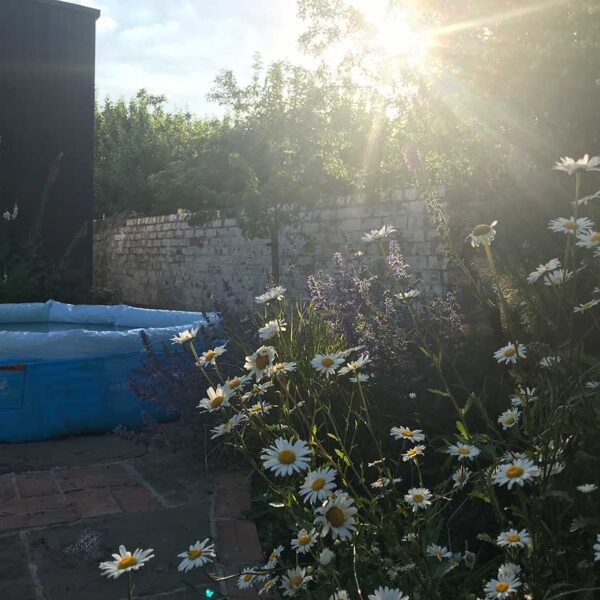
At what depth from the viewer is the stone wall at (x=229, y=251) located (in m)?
6.18

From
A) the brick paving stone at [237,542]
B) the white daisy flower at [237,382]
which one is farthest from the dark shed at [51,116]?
the white daisy flower at [237,382]

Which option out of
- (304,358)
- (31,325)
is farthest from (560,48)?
(31,325)

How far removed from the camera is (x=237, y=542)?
7.34ft

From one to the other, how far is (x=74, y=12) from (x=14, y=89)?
1.32 meters

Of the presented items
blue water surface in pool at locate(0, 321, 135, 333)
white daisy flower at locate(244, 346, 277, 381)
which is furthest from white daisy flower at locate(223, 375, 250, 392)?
blue water surface in pool at locate(0, 321, 135, 333)

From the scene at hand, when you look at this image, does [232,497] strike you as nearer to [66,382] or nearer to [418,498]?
[418,498]

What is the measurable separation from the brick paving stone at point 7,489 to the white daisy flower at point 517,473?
80.7 inches

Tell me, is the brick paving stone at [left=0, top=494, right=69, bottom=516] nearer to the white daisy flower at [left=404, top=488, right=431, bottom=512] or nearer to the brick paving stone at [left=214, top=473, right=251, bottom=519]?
the brick paving stone at [left=214, top=473, right=251, bottom=519]

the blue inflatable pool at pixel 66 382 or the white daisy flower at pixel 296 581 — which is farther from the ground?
the white daisy flower at pixel 296 581

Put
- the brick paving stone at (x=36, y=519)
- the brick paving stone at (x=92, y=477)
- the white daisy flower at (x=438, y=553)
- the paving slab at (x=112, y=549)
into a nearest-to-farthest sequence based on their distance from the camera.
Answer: the white daisy flower at (x=438, y=553) < the paving slab at (x=112, y=549) < the brick paving stone at (x=36, y=519) < the brick paving stone at (x=92, y=477)

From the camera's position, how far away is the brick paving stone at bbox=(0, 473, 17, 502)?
8.84 feet

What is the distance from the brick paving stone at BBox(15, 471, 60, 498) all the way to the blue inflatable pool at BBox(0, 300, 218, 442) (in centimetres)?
67

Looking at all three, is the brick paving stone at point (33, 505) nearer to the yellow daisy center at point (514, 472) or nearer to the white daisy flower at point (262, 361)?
the white daisy flower at point (262, 361)

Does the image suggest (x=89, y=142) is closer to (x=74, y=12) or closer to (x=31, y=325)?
(x=74, y=12)
